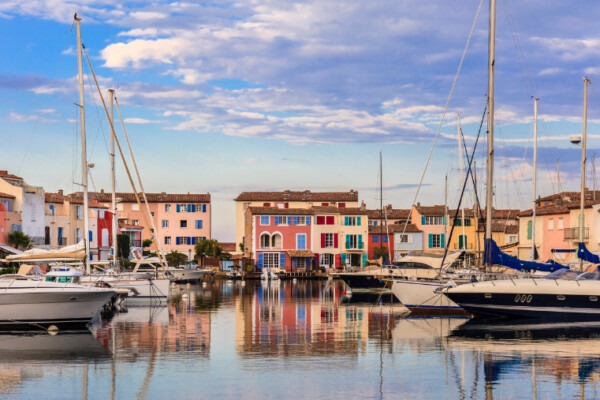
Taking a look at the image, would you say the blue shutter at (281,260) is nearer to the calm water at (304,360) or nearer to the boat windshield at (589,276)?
the calm water at (304,360)

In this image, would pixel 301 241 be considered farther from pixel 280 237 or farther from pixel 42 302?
pixel 42 302

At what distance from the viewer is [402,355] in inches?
1125

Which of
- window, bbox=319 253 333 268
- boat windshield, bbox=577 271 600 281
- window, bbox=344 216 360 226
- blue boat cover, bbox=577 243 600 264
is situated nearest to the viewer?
boat windshield, bbox=577 271 600 281

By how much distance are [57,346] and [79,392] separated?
29.7ft

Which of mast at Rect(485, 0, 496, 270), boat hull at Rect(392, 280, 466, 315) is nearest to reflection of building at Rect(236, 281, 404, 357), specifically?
boat hull at Rect(392, 280, 466, 315)

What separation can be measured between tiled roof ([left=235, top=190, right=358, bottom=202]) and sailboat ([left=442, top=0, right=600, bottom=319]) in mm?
85888

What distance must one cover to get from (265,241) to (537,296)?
73.2 meters

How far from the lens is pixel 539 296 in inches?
1539

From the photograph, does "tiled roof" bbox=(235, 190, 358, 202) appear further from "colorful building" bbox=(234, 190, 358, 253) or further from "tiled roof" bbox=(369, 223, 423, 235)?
"tiled roof" bbox=(369, 223, 423, 235)

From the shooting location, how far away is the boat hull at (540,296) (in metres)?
38.9

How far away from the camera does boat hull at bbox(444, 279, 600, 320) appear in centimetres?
3894

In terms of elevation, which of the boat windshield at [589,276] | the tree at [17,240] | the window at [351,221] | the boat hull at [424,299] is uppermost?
the window at [351,221]

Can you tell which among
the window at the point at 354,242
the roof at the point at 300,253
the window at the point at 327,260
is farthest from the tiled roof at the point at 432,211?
the roof at the point at 300,253

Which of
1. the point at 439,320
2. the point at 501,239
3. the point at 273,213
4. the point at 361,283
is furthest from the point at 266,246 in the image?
the point at 439,320
